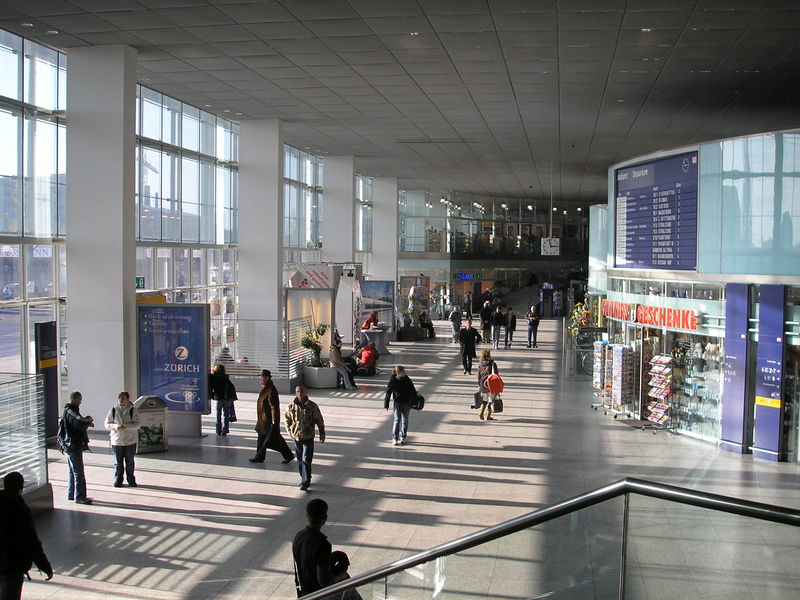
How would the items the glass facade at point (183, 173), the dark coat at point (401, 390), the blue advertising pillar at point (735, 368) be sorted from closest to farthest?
the blue advertising pillar at point (735, 368) → the dark coat at point (401, 390) → the glass facade at point (183, 173)

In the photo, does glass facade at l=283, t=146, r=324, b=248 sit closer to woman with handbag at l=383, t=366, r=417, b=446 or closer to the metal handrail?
woman with handbag at l=383, t=366, r=417, b=446

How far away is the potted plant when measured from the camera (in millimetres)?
18453

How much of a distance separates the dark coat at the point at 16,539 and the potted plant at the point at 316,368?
12.0 m

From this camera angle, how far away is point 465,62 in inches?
526

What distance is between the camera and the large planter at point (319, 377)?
18.5 metres

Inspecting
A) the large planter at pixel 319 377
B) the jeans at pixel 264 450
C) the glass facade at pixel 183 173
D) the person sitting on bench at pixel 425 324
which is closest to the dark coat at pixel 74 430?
the jeans at pixel 264 450

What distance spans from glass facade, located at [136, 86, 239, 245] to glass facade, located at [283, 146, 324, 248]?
4497 millimetres

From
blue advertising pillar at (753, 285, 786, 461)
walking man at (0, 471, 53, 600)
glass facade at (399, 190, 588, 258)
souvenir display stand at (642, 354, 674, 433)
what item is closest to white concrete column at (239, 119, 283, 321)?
souvenir display stand at (642, 354, 674, 433)

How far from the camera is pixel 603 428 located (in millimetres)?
14406

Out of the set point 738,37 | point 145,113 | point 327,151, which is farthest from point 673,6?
point 327,151

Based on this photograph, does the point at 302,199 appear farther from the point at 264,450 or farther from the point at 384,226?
the point at 264,450

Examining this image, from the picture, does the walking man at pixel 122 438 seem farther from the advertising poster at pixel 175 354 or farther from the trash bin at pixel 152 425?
the advertising poster at pixel 175 354

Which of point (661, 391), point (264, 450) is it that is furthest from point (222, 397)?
point (661, 391)

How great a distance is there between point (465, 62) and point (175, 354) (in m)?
6.62
